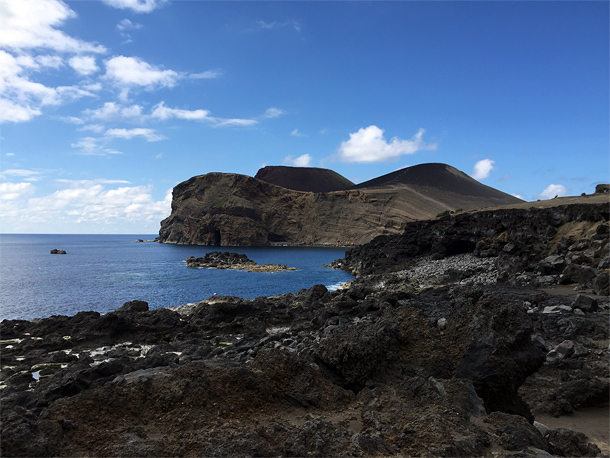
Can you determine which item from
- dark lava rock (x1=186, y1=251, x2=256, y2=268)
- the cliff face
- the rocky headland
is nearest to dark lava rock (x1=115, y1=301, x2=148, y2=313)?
the rocky headland

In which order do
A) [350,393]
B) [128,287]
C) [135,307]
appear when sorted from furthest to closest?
[128,287], [135,307], [350,393]

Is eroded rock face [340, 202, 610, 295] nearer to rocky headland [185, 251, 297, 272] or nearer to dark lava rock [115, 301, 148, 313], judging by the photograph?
rocky headland [185, 251, 297, 272]

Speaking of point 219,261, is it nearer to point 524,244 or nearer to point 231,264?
point 231,264

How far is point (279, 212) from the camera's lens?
440ft

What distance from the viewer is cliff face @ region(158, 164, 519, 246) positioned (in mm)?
121625

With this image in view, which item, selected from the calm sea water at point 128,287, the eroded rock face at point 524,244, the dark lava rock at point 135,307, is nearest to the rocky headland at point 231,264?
the calm sea water at point 128,287

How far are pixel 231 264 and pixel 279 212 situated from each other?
7028cm

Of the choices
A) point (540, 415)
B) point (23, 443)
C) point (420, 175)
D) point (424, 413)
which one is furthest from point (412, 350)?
point (420, 175)

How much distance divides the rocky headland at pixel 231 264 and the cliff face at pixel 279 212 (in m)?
51.5

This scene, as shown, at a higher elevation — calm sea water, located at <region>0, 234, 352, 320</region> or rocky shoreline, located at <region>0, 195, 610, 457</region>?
rocky shoreline, located at <region>0, 195, 610, 457</region>

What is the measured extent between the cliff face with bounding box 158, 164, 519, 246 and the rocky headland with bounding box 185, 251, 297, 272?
51.5 meters

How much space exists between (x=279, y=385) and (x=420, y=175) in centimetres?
17528

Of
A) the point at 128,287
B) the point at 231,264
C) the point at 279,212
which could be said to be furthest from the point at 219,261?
the point at 279,212

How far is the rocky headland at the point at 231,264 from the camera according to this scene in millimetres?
59581
